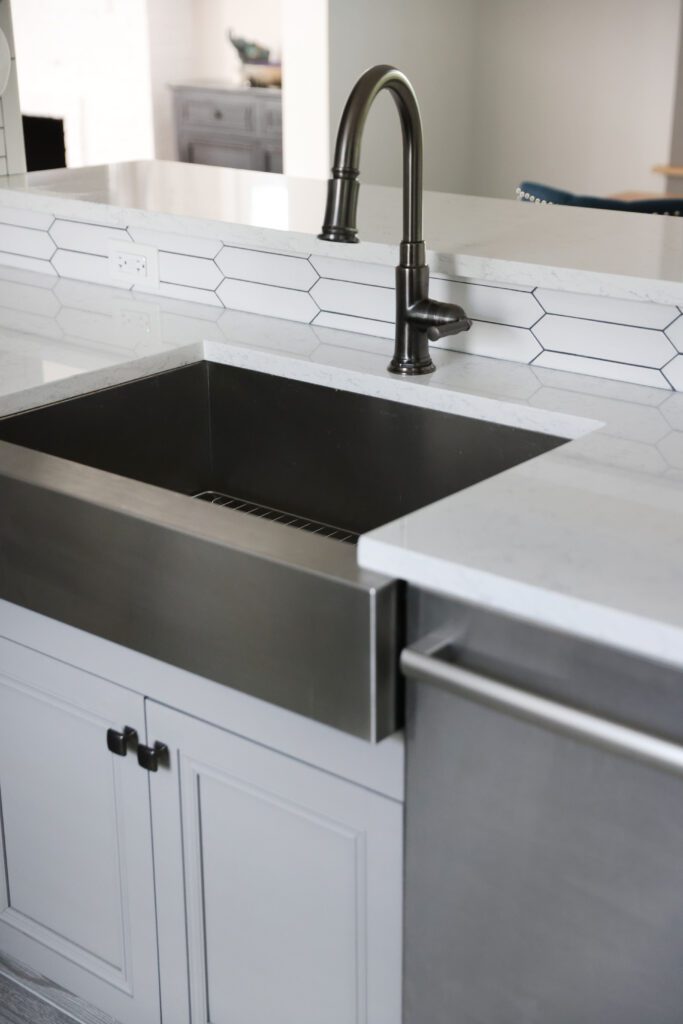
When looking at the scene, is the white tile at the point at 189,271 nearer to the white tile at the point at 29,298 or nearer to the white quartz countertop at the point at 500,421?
the white quartz countertop at the point at 500,421

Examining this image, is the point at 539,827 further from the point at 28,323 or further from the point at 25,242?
the point at 25,242

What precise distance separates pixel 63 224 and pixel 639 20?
4.08 m

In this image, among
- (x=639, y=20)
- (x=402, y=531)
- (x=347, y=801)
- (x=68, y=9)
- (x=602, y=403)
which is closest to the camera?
(x=402, y=531)

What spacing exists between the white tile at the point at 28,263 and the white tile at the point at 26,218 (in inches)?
2.4

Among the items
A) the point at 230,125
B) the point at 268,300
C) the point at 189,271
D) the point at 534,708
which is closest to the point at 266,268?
the point at 268,300

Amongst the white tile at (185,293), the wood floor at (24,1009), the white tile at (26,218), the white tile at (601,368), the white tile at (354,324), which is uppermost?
the white tile at (26,218)

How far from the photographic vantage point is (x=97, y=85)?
6.69 m

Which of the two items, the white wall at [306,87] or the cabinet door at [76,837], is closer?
the cabinet door at [76,837]

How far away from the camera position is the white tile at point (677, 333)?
149cm

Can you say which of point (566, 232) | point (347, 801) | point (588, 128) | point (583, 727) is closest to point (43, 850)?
point (347, 801)

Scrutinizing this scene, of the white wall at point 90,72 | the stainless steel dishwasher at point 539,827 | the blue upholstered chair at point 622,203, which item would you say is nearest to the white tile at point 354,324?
the stainless steel dishwasher at point 539,827

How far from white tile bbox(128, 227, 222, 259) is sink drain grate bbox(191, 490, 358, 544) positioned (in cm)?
42

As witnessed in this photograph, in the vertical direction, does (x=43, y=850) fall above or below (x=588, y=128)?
below

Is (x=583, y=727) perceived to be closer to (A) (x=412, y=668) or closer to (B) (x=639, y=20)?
(A) (x=412, y=668)
